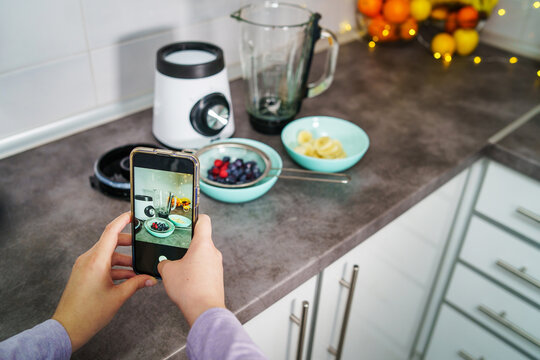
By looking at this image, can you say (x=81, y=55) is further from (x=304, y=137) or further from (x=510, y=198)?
(x=510, y=198)

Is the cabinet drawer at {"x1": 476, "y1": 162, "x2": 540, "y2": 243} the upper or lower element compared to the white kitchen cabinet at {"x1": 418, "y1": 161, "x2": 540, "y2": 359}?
upper

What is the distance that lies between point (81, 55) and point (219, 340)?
0.68m

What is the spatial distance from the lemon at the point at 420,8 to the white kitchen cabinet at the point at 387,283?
537 mm

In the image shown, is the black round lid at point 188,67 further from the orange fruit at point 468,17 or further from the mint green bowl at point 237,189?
the orange fruit at point 468,17

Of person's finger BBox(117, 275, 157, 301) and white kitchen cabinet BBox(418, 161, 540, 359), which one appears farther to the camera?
white kitchen cabinet BBox(418, 161, 540, 359)

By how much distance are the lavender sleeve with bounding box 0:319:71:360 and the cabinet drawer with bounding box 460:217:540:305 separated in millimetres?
902

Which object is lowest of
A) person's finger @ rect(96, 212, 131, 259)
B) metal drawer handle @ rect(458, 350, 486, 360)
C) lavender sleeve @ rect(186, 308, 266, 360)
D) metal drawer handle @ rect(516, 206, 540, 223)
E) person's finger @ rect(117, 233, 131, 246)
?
metal drawer handle @ rect(458, 350, 486, 360)

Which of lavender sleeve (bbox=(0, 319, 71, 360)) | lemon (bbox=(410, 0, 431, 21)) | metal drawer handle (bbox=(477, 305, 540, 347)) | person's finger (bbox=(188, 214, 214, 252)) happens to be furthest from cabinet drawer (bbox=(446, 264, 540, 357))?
lavender sleeve (bbox=(0, 319, 71, 360))

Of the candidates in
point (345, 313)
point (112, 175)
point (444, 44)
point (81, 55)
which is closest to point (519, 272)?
point (345, 313)

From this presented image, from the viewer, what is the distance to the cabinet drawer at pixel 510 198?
0.97m

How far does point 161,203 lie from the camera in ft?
2.02

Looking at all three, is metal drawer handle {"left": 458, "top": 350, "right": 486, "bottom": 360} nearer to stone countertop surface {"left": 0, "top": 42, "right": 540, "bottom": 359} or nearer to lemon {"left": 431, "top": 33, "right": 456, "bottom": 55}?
stone countertop surface {"left": 0, "top": 42, "right": 540, "bottom": 359}

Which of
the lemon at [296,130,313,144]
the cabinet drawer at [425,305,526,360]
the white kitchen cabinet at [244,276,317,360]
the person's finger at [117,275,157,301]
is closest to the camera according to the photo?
the person's finger at [117,275,157,301]

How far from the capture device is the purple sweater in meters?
0.47
